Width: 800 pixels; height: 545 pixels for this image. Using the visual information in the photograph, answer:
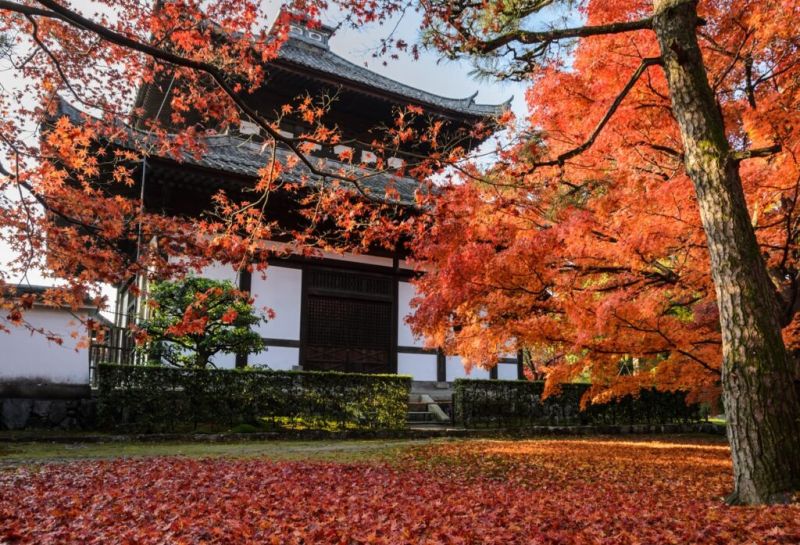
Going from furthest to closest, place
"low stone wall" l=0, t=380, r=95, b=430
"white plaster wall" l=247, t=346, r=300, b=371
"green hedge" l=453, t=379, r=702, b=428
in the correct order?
"green hedge" l=453, t=379, r=702, b=428 < "white plaster wall" l=247, t=346, r=300, b=371 < "low stone wall" l=0, t=380, r=95, b=430

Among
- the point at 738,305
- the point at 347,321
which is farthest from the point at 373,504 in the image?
the point at 347,321

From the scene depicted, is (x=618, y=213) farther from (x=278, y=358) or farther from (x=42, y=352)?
(x=42, y=352)

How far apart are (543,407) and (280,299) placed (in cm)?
662

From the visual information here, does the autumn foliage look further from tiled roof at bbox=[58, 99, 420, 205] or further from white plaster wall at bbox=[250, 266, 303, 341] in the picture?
white plaster wall at bbox=[250, 266, 303, 341]

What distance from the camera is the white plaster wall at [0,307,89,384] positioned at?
360 inches

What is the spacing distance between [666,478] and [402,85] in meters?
13.7

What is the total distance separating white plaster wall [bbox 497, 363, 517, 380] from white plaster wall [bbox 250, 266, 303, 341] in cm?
547

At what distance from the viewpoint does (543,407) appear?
13.8 meters

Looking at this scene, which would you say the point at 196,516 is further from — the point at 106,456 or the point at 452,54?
the point at 452,54

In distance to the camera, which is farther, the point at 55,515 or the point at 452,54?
the point at 452,54

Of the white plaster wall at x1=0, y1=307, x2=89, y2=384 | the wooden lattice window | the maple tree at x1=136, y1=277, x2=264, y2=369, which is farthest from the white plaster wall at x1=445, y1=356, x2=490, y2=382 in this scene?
the white plaster wall at x1=0, y1=307, x2=89, y2=384

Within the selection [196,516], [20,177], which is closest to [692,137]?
[196,516]

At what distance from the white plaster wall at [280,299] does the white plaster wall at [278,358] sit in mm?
249

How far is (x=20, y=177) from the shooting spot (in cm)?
574
